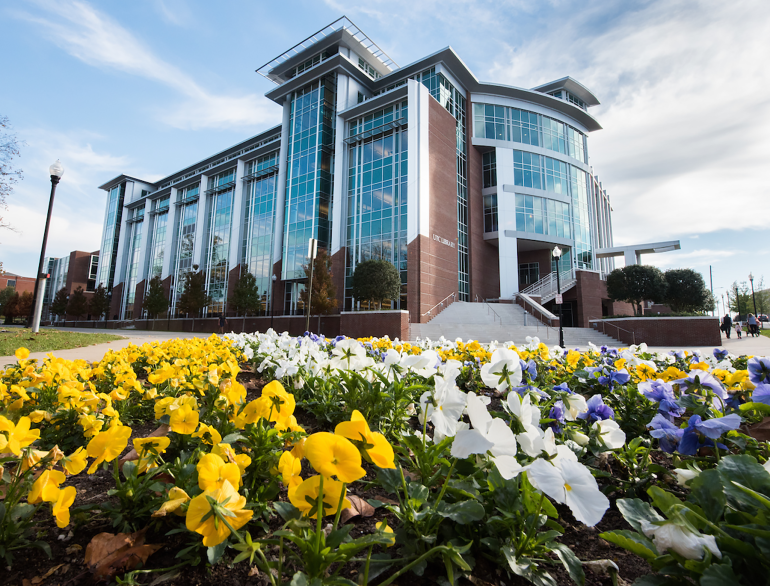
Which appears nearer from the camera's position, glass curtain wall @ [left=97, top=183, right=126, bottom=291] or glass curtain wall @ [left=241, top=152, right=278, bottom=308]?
glass curtain wall @ [left=241, top=152, right=278, bottom=308]

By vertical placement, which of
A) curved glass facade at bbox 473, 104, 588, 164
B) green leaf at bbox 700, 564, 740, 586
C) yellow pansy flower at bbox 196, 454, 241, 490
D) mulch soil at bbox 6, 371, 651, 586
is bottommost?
mulch soil at bbox 6, 371, 651, 586

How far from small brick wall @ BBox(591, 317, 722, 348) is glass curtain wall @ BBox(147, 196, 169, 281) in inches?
1989

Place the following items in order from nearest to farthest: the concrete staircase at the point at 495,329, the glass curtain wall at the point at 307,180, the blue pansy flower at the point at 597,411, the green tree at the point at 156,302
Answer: the blue pansy flower at the point at 597,411, the concrete staircase at the point at 495,329, the glass curtain wall at the point at 307,180, the green tree at the point at 156,302

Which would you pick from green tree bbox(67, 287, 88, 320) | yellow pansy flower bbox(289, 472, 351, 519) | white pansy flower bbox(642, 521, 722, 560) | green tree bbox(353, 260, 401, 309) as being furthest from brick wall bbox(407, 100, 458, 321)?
green tree bbox(67, 287, 88, 320)

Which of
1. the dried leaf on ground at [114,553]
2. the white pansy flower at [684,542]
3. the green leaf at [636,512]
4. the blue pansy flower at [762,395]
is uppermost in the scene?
the blue pansy flower at [762,395]

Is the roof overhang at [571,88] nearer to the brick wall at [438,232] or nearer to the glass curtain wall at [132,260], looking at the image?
the brick wall at [438,232]

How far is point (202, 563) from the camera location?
1.24m

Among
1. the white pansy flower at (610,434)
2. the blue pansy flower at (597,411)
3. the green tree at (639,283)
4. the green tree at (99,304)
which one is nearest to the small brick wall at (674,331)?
the green tree at (639,283)

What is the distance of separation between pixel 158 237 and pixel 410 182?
131 feet

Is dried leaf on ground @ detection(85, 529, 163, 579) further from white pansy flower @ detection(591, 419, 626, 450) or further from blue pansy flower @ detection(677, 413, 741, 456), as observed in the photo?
blue pansy flower @ detection(677, 413, 741, 456)

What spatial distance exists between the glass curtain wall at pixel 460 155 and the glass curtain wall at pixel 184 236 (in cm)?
3198

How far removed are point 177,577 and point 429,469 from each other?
92 cm

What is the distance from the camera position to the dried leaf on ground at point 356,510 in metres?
1.46

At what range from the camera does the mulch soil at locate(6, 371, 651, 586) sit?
116 cm
